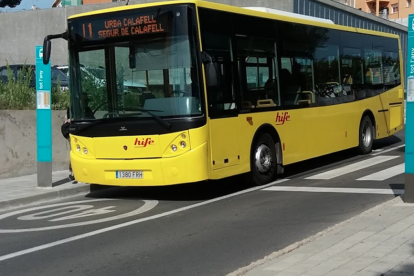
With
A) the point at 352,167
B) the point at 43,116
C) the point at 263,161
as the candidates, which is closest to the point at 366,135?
the point at 352,167

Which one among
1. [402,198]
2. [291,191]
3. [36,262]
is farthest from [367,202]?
[36,262]

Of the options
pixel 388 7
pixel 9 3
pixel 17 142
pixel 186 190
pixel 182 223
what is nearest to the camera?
pixel 182 223

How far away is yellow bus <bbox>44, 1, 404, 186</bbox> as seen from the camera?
9.62 meters

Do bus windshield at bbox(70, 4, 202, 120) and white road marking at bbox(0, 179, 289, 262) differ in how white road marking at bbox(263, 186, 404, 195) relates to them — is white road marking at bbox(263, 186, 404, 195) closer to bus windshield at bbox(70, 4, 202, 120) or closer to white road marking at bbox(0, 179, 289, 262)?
white road marking at bbox(0, 179, 289, 262)

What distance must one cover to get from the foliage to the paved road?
4178 mm

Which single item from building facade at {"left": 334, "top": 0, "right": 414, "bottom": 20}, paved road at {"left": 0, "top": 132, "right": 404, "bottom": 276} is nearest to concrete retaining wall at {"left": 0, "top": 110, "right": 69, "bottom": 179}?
paved road at {"left": 0, "top": 132, "right": 404, "bottom": 276}

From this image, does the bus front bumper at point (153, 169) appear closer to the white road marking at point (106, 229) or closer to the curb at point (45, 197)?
the white road marking at point (106, 229)

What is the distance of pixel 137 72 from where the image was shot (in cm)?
997

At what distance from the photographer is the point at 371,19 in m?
34.9

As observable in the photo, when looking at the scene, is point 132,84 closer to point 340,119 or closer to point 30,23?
point 340,119

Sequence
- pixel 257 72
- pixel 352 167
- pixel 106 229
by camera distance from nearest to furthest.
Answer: pixel 106 229, pixel 257 72, pixel 352 167

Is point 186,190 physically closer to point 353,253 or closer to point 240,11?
point 240,11

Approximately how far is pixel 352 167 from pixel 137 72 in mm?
6114

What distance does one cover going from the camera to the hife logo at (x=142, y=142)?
979 cm
